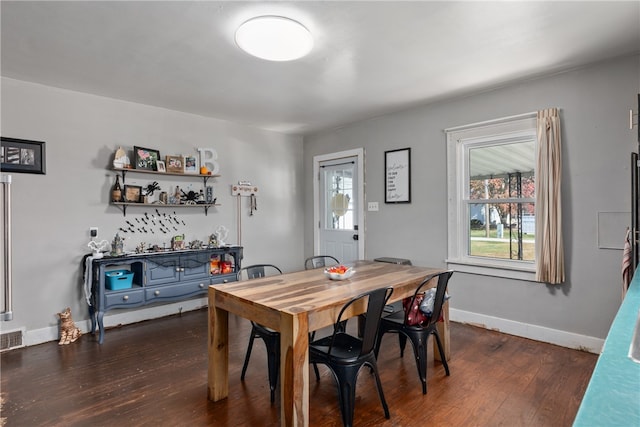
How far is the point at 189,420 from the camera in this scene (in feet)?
6.78

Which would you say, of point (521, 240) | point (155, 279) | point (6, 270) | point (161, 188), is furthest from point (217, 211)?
point (521, 240)

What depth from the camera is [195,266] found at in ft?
12.9

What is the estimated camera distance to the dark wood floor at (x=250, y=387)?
2090 millimetres

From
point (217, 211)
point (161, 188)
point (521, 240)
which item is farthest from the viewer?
point (217, 211)

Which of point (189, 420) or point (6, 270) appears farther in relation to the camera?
point (6, 270)

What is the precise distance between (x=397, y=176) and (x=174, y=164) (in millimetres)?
2717

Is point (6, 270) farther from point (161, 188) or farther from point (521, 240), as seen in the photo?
point (521, 240)

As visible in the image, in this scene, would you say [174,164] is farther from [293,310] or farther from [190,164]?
[293,310]

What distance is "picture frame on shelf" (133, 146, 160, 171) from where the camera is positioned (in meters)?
3.83

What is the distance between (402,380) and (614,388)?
6.52 ft

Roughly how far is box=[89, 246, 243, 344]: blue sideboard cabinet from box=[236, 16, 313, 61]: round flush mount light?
2373 mm

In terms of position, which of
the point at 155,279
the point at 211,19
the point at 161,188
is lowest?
the point at 155,279

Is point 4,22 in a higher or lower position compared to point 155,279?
higher

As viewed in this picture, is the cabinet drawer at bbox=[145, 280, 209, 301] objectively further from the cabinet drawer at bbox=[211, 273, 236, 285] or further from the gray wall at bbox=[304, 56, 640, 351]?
the gray wall at bbox=[304, 56, 640, 351]
